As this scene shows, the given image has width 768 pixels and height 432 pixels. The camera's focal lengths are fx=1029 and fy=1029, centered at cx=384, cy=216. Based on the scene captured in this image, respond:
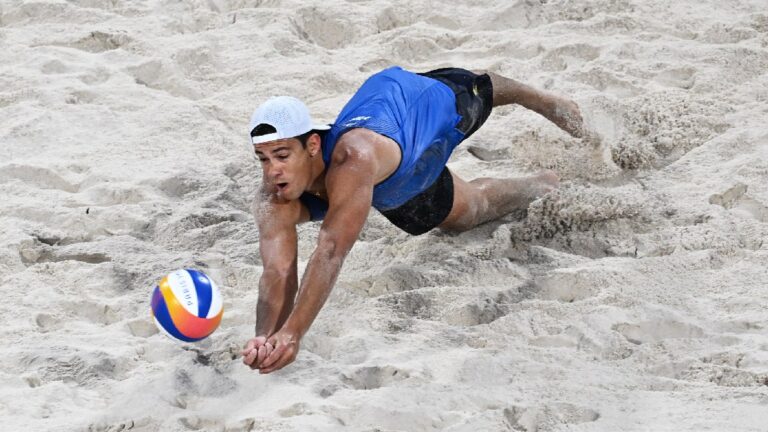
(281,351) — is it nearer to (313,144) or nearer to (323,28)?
(313,144)

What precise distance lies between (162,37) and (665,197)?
3187mm

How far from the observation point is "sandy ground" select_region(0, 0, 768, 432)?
3.33 m

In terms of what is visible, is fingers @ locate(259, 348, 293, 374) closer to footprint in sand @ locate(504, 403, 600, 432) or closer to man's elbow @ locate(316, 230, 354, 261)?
man's elbow @ locate(316, 230, 354, 261)

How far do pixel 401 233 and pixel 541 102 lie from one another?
91 cm

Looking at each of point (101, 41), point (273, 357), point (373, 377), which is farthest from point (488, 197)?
point (101, 41)

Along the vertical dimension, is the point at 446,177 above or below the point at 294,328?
above

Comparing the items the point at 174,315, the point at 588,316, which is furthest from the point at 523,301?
the point at 174,315

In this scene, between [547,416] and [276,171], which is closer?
[547,416]

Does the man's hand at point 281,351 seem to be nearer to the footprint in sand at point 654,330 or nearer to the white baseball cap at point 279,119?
the white baseball cap at point 279,119

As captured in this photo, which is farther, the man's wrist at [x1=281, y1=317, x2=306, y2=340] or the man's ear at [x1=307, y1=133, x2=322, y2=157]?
the man's ear at [x1=307, y1=133, x2=322, y2=157]

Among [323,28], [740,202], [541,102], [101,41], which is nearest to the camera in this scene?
[740,202]

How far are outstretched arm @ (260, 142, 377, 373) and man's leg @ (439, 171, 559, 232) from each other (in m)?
0.86

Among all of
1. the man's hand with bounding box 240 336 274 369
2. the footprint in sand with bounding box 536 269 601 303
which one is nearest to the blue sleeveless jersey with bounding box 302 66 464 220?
the footprint in sand with bounding box 536 269 601 303

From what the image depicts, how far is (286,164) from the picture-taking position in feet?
11.9
